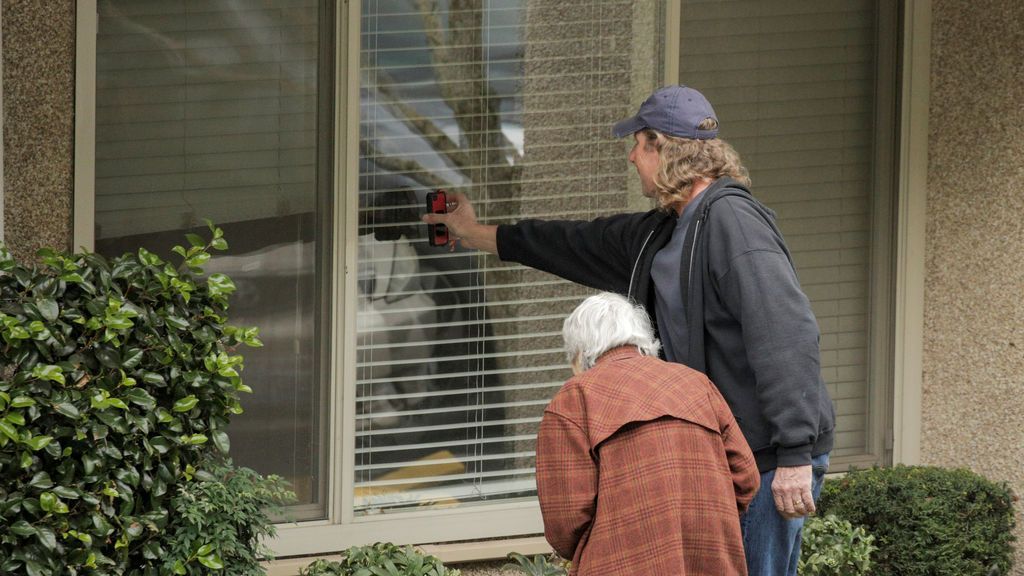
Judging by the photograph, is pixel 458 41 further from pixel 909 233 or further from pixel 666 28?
pixel 909 233

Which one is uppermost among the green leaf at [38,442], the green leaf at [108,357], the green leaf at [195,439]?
the green leaf at [108,357]

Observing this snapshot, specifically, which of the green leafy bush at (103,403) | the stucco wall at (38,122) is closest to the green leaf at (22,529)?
the green leafy bush at (103,403)

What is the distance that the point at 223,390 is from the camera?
3.48 m

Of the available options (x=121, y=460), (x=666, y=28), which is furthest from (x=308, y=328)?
(x=666, y=28)

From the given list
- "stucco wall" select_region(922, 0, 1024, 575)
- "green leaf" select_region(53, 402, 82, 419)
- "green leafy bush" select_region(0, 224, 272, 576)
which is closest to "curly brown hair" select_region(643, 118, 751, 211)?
"green leafy bush" select_region(0, 224, 272, 576)

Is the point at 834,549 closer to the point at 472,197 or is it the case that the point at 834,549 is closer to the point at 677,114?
the point at 472,197

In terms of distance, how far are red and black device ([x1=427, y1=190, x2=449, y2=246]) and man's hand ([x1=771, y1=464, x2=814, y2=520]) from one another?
184 cm

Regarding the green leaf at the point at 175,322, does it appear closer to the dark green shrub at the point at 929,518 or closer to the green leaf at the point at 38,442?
the green leaf at the point at 38,442

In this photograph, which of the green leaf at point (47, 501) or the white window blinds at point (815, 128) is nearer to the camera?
the green leaf at point (47, 501)

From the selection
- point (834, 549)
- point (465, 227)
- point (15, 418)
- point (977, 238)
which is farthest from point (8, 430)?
point (977, 238)

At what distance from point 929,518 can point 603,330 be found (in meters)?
2.59

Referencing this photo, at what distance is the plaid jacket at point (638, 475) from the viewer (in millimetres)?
2738

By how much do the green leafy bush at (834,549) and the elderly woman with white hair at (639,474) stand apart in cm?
180

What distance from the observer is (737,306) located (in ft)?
10.1
